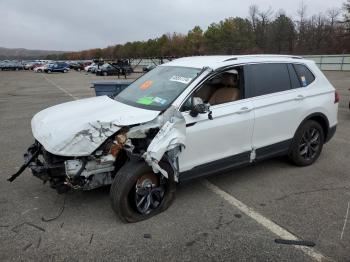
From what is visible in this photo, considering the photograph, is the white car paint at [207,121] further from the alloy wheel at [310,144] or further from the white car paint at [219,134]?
the alloy wheel at [310,144]

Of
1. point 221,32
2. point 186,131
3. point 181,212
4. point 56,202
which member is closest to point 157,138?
point 186,131

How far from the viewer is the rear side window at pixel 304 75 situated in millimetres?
5326

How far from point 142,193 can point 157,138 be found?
648mm

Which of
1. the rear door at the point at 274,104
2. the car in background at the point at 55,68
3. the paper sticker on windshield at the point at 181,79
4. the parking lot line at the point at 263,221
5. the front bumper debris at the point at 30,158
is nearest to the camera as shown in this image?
the parking lot line at the point at 263,221

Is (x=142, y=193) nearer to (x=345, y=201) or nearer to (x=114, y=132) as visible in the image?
(x=114, y=132)

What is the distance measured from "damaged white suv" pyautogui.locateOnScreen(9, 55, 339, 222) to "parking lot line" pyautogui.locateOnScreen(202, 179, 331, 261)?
36 centimetres

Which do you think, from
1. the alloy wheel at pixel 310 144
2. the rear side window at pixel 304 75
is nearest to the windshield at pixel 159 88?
the rear side window at pixel 304 75

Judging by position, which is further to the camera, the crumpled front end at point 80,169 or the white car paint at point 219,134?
the white car paint at point 219,134

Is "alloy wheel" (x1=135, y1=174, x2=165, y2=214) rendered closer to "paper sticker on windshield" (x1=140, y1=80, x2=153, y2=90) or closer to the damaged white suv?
the damaged white suv

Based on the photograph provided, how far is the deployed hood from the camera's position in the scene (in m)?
3.58

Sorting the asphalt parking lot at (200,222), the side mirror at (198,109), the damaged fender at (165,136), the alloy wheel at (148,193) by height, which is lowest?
the asphalt parking lot at (200,222)

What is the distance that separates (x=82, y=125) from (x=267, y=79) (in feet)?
8.74

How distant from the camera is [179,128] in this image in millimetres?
3801

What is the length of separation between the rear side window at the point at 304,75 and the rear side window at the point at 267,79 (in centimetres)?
24
